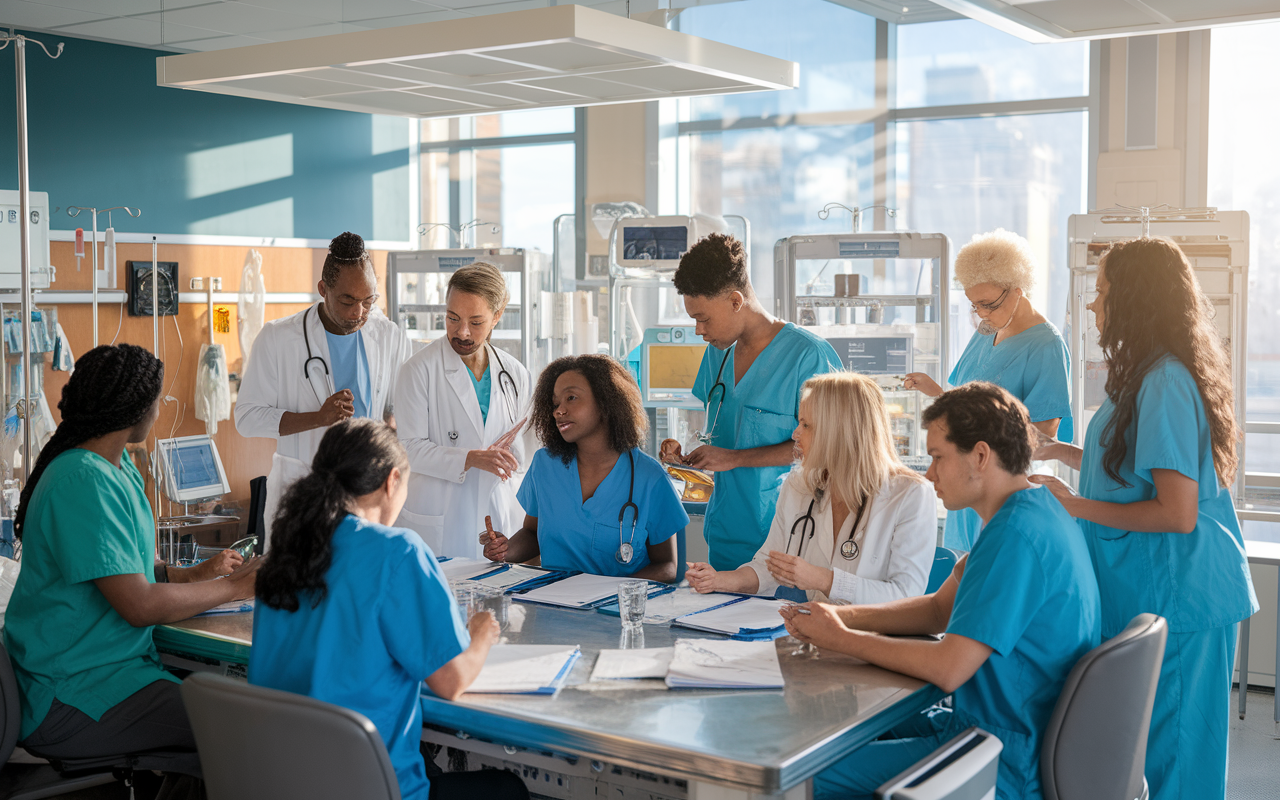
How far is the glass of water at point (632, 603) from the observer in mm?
2166

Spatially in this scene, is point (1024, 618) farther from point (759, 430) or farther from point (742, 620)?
point (759, 430)

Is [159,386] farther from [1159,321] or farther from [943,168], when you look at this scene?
[943,168]

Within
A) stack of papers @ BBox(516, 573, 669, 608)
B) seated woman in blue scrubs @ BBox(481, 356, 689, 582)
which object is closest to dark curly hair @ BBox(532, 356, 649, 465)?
seated woman in blue scrubs @ BBox(481, 356, 689, 582)

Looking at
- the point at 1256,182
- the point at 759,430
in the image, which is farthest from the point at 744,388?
the point at 1256,182

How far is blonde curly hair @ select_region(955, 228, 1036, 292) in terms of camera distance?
12.0ft

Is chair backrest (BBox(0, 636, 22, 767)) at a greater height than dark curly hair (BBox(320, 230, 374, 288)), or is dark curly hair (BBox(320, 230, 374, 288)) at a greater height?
dark curly hair (BBox(320, 230, 374, 288))

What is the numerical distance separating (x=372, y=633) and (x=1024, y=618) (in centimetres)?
109

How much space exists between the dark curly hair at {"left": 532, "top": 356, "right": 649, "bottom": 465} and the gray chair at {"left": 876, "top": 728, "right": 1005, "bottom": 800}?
55.5 inches

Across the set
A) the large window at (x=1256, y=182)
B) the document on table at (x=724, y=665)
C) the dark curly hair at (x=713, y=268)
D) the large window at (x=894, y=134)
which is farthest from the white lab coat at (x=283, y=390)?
the large window at (x=1256, y=182)

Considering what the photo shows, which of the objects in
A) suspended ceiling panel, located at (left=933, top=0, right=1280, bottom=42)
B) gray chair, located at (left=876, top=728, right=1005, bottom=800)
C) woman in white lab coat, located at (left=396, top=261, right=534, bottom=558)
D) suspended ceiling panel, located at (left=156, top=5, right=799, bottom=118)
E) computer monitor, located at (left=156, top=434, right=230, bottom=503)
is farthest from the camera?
computer monitor, located at (left=156, top=434, right=230, bottom=503)

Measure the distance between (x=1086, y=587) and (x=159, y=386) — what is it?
1.87 metres

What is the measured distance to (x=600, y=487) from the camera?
293 cm

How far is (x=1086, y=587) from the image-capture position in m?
1.98

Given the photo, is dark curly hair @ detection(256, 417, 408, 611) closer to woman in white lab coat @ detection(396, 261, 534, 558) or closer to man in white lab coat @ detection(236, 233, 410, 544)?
woman in white lab coat @ detection(396, 261, 534, 558)
